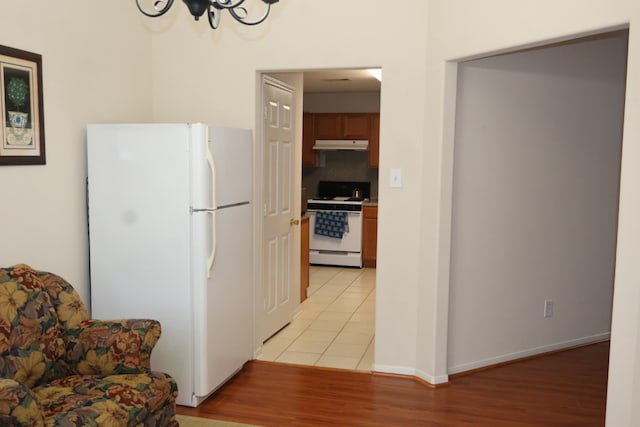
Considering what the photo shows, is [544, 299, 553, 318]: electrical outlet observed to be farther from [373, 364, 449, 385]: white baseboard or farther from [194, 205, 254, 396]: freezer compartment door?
[194, 205, 254, 396]: freezer compartment door

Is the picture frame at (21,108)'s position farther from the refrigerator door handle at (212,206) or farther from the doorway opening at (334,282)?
the doorway opening at (334,282)

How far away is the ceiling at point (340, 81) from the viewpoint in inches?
245

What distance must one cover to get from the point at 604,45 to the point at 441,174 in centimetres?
184

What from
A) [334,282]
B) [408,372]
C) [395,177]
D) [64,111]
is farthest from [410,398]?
[334,282]

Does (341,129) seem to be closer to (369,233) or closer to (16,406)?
(369,233)

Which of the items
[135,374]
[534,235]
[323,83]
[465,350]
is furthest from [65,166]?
[323,83]

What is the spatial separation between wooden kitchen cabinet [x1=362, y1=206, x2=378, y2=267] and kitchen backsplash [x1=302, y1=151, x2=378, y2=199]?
676mm

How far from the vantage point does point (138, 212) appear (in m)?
3.45

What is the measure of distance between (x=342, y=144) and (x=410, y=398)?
4.92m

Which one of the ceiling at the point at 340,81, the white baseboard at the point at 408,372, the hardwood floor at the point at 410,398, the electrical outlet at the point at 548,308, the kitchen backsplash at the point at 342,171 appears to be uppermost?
the ceiling at the point at 340,81

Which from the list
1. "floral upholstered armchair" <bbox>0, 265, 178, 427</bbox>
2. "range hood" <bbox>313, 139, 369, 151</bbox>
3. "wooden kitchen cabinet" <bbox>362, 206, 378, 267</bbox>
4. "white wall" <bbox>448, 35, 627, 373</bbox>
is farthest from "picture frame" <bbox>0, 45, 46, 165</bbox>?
"range hood" <bbox>313, 139, 369, 151</bbox>

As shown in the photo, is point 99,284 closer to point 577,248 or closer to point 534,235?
point 534,235

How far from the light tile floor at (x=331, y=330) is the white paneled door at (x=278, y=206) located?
18cm

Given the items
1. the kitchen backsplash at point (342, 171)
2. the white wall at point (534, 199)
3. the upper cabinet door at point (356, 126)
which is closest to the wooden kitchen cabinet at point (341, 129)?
the upper cabinet door at point (356, 126)
